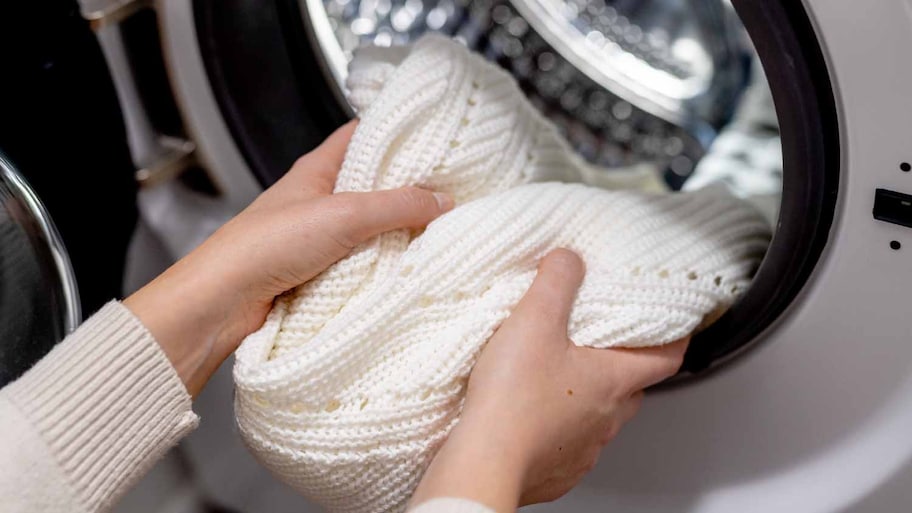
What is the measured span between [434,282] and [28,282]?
313 mm

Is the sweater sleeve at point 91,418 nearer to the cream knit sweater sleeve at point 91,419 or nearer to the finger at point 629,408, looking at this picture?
the cream knit sweater sleeve at point 91,419

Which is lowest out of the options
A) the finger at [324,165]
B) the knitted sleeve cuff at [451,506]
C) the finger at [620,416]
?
the finger at [620,416]

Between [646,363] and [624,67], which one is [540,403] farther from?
[624,67]

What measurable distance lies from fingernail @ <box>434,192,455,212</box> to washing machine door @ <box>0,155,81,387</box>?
286 millimetres

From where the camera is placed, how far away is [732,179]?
0.77 metres

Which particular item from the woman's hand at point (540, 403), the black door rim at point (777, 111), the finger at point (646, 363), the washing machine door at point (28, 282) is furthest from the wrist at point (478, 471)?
the washing machine door at point (28, 282)

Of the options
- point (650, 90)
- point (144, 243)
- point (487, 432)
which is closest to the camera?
point (487, 432)

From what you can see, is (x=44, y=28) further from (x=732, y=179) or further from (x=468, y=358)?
(x=732, y=179)

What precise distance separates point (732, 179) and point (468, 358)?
37 cm

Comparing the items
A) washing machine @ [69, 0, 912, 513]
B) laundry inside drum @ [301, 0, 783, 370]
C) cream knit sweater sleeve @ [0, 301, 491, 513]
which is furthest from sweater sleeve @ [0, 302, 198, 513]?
laundry inside drum @ [301, 0, 783, 370]

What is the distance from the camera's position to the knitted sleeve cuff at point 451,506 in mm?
435

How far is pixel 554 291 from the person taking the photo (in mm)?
537

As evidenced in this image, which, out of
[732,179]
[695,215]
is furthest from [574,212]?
[732,179]

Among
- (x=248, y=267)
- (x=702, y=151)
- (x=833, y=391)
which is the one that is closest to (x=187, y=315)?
(x=248, y=267)
